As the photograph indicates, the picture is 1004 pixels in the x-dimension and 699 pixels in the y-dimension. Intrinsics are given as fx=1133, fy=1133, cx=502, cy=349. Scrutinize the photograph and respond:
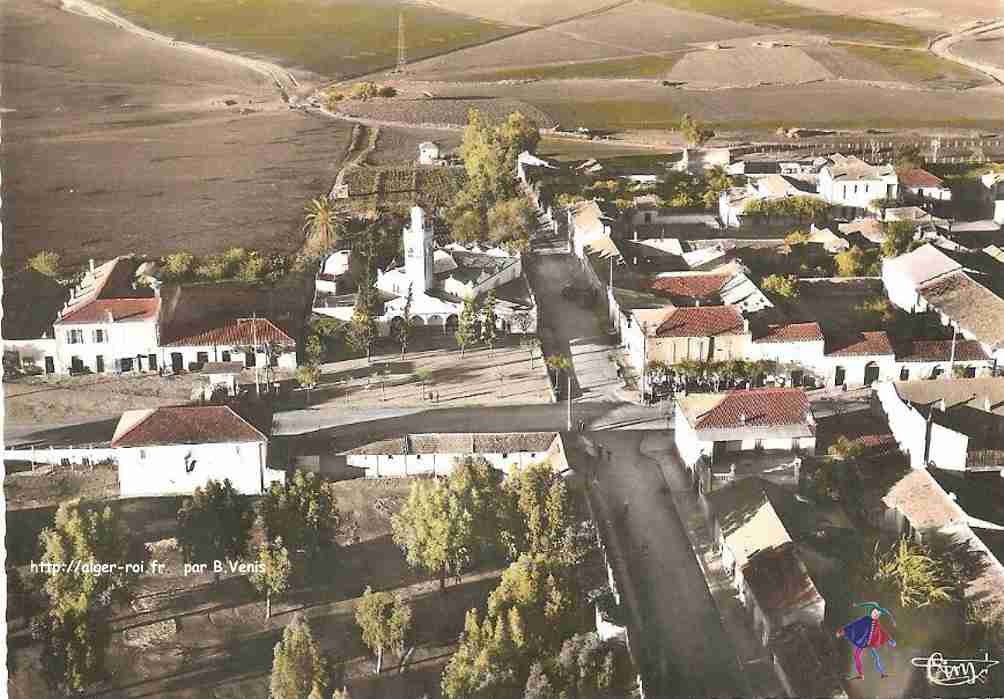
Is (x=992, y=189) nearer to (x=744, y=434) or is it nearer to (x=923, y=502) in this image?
(x=744, y=434)

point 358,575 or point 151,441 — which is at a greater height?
point 151,441

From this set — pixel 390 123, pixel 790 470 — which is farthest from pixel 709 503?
pixel 390 123

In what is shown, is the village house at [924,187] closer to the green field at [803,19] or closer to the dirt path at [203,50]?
the green field at [803,19]

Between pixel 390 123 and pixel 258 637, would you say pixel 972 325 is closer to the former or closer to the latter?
pixel 258 637

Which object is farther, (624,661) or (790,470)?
(790,470)

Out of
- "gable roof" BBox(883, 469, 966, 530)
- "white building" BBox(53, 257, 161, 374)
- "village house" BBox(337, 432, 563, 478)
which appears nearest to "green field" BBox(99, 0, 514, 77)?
"white building" BBox(53, 257, 161, 374)

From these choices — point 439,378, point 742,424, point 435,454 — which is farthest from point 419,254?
point 742,424

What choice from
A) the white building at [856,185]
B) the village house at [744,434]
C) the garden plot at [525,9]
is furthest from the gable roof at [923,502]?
the garden plot at [525,9]
